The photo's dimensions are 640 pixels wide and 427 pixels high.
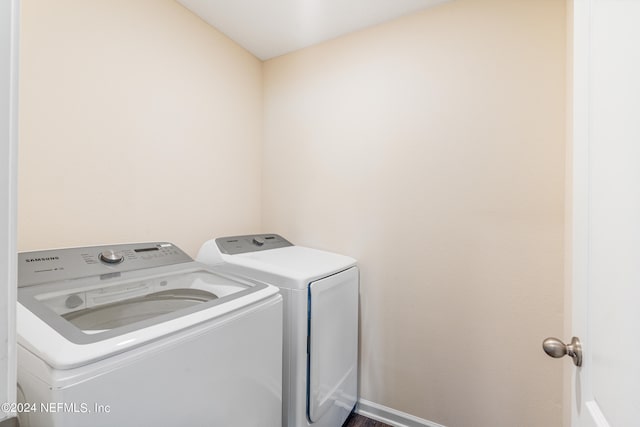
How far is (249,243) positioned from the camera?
1817 mm

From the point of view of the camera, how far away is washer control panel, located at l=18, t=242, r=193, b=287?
101 cm

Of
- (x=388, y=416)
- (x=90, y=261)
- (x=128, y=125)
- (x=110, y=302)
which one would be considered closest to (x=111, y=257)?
(x=90, y=261)

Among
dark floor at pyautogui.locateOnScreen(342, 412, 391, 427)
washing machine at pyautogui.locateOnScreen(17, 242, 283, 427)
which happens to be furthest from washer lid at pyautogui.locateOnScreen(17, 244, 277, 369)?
dark floor at pyautogui.locateOnScreen(342, 412, 391, 427)

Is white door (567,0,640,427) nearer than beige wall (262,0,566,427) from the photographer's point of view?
Yes

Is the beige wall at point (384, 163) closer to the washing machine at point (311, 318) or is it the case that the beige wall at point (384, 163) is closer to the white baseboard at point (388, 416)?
the white baseboard at point (388, 416)

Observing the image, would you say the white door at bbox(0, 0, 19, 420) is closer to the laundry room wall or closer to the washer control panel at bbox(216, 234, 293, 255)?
the laundry room wall

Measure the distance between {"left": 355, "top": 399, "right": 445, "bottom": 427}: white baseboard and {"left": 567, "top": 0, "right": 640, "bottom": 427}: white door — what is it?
1.14 m

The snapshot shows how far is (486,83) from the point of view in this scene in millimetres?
1511

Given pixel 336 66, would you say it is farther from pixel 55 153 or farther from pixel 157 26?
pixel 55 153

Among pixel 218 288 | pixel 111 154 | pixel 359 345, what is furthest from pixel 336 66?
pixel 359 345

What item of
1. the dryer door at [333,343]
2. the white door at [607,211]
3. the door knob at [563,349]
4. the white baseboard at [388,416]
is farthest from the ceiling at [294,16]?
the white baseboard at [388,416]

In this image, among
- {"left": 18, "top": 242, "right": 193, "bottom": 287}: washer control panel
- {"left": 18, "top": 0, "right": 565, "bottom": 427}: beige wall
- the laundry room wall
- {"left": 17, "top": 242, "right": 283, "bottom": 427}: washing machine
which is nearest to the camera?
{"left": 17, "top": 242, "right": 283, "bottom": 427}: washing machine

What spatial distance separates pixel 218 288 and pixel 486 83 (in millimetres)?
1661

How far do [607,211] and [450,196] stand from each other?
105cm
